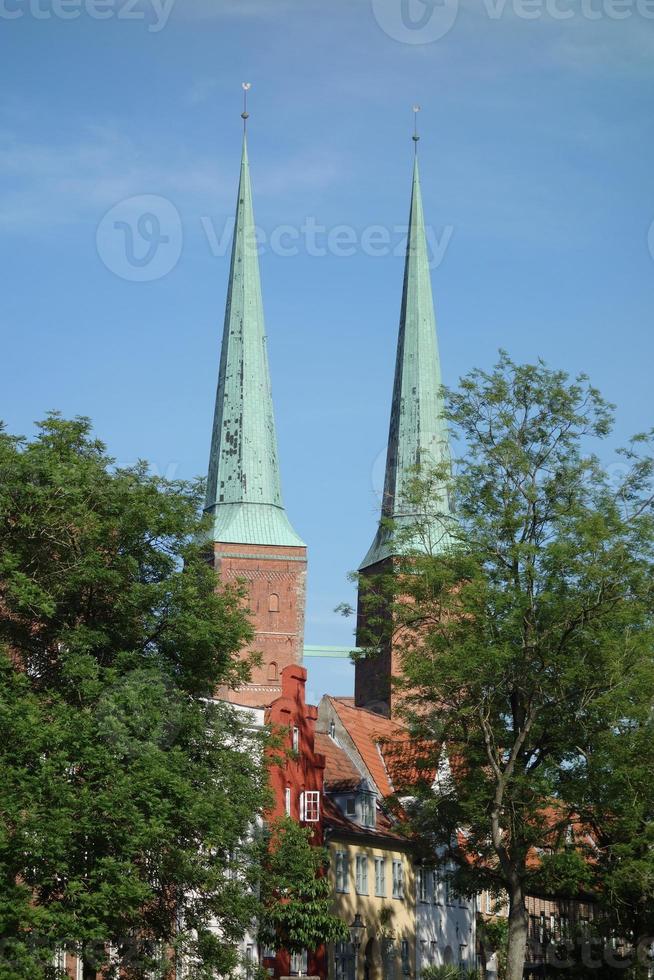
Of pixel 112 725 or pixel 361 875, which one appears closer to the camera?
pixel 112 725

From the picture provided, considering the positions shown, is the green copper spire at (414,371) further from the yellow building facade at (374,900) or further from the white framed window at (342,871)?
the white framed window at (342,871)

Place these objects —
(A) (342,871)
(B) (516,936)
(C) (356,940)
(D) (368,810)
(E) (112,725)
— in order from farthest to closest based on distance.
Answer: (D) (368,810) → (A) (342,871) → (C) (356,940) → (B) (516,936) → (E) (112,725)

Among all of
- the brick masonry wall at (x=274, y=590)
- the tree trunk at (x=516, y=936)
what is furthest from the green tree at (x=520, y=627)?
the brick masonry wall at (x=274, y=590)

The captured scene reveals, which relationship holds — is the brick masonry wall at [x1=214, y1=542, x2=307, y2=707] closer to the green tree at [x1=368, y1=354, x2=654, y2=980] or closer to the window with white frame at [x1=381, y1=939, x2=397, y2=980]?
the window with white frame at [x1=381, y1=939, x2=397, y2=980]

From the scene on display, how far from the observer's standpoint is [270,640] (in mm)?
85250

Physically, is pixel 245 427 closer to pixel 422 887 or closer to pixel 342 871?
pixel 422 887

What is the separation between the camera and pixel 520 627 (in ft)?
132

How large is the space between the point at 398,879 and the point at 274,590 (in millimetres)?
31626

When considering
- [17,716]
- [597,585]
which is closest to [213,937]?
[17,716]

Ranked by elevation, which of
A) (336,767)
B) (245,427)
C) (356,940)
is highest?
(245,427)

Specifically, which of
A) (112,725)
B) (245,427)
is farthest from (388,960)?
(245,427)

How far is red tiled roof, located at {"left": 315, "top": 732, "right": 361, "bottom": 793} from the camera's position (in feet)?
180

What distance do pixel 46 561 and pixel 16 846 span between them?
6.34 metres

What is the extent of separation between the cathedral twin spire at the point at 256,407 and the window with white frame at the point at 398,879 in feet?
103
